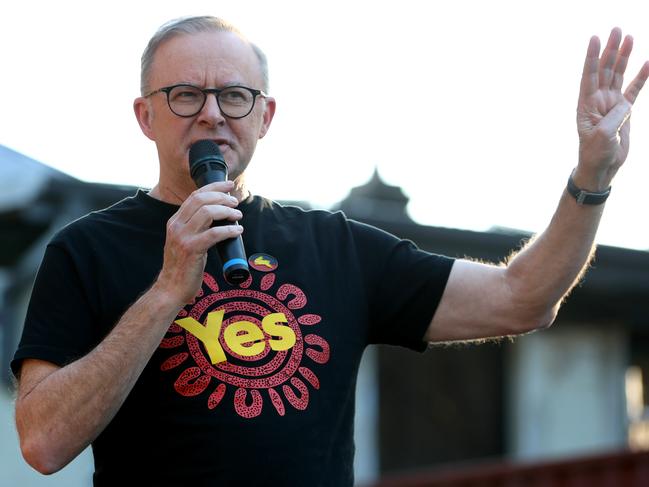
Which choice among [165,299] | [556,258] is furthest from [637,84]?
[165,299]

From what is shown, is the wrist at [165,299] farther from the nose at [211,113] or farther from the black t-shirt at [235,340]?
the nose at [211,113]

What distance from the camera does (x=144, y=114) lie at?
9.89 ft

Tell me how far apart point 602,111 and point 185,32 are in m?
1.06

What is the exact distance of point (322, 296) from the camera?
113 inches

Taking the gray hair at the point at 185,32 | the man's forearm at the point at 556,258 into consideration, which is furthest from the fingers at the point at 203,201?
the man's forearm at the point at 556,258

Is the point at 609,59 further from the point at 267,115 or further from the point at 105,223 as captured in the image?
the point at 105,223

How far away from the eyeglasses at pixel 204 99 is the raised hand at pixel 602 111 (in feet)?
2.72

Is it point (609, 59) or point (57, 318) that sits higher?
point (609, 59)

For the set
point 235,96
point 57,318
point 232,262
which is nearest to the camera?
point 232,262

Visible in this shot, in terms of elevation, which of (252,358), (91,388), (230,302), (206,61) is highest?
(206,61)

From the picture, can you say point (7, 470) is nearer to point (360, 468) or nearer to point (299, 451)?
point (360, 468)

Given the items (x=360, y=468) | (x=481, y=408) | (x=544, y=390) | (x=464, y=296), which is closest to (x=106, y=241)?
(x=464, y=296)

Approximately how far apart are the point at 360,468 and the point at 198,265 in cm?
882

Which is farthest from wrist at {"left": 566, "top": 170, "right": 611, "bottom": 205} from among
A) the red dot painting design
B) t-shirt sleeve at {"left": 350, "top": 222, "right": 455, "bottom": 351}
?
the red dot painting design
